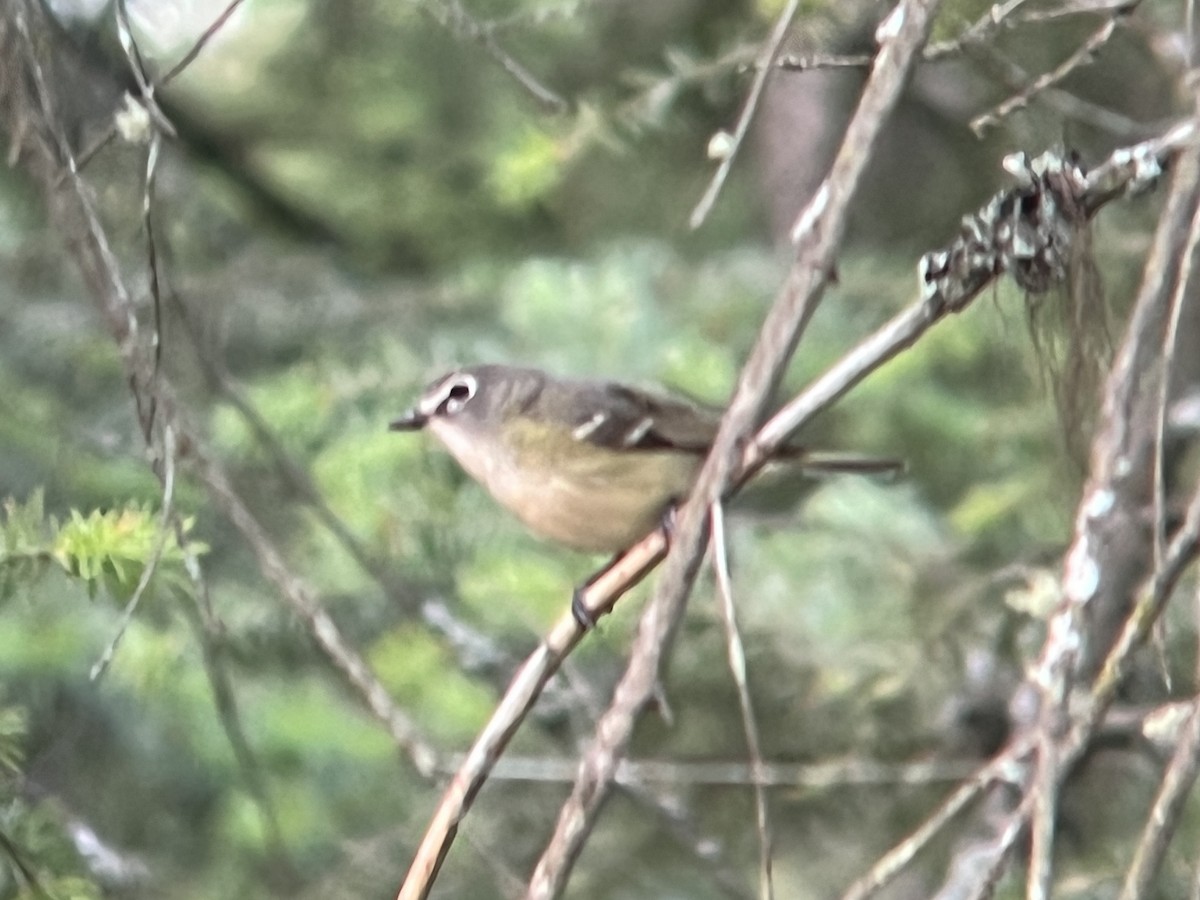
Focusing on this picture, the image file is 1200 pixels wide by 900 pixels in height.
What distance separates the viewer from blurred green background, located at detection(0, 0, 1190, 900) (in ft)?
9.68

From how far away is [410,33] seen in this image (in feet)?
13.8

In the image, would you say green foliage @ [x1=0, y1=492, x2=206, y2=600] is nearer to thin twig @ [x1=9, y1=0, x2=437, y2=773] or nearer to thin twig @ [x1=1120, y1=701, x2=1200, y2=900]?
thin twig @ [x1=9, y1=0, x2=437, y2=773]

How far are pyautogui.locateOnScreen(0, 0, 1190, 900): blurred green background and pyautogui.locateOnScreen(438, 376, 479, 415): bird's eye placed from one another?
23cm

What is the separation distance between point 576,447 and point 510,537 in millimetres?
430

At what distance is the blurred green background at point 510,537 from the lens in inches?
116

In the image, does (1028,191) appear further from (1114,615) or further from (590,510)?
(1114,615)

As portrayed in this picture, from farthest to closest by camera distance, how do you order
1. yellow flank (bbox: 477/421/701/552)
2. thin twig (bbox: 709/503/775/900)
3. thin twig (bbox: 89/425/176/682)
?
yellow flank (bbox: 477/421/701/552) → thin twig (bbox: 89/425/176/682) → thin twig (bbox: 709/503/775/900)

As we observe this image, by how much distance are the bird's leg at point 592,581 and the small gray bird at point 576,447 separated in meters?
0.03

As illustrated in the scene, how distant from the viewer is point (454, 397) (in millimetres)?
2879

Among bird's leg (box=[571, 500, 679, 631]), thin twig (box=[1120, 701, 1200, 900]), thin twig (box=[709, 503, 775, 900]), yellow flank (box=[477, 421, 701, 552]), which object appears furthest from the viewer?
yellow flank (box=[477, 421, 701, 552])

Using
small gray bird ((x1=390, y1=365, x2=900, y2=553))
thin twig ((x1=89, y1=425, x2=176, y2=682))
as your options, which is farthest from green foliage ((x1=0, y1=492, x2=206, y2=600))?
small gray bird ((x1=390, y1=365, x2=900, y2=553))

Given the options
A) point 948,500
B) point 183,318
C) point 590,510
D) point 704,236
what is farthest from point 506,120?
point 183,318

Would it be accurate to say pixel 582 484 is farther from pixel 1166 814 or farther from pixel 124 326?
pixel 1166 814

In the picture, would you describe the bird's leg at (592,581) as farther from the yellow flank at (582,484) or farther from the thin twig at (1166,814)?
Answer: the thin twig at (1166,814)
